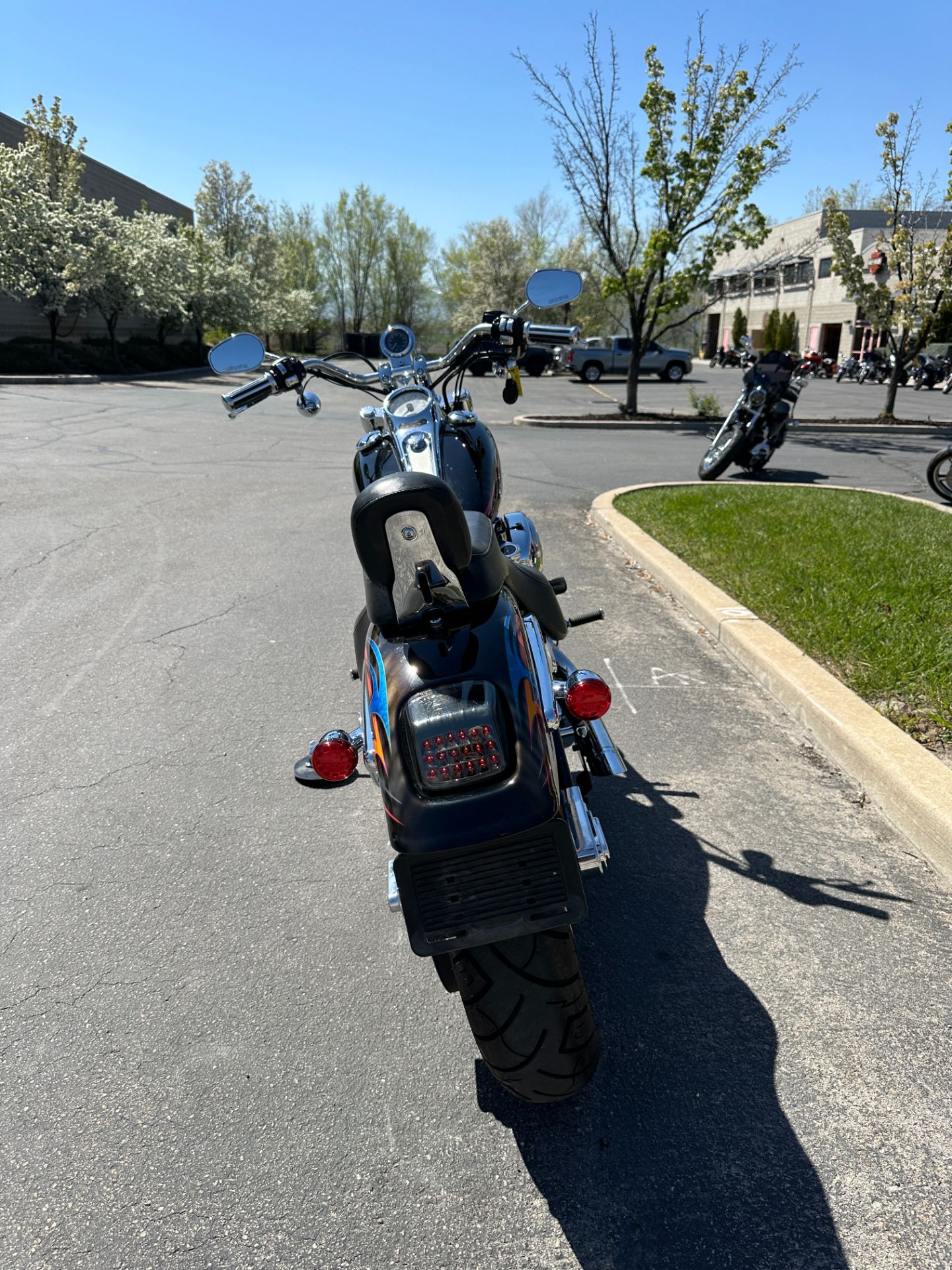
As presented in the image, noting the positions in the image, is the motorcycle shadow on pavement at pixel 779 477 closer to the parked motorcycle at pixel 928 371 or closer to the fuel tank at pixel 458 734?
the fuel tank at pixel 458 734

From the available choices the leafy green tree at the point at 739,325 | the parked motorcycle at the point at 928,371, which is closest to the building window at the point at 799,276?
the leafy green tree at the point at 739,325

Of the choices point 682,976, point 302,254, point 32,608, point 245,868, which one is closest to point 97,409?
point 32,608

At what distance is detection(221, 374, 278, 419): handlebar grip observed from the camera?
11.7ft

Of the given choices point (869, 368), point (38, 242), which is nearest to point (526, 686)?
point (38, 242)

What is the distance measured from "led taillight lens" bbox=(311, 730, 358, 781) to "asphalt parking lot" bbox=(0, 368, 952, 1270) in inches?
25.4

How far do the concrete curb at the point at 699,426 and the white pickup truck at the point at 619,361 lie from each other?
16.4 m

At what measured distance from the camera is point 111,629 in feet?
17.9

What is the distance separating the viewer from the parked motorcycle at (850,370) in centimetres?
4000

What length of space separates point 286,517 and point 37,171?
2701 centimetres

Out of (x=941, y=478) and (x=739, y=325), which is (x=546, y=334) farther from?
(x=739, y=325)

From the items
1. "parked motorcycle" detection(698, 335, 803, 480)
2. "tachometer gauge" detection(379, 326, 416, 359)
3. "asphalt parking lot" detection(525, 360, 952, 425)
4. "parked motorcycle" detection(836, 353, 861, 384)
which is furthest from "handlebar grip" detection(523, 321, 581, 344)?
"parked motorcycle" detection(836, 353, 861, 384)

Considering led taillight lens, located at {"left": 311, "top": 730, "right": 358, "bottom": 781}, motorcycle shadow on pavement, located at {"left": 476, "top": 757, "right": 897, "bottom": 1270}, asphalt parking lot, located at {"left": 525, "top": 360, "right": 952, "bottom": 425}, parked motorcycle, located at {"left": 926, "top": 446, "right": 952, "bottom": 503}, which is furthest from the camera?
asphalt parking lot, located at {"left": 525, "top": 360, "right": 952, "bottom": 425}

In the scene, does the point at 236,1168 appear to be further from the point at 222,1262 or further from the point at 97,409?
the point at 97,409

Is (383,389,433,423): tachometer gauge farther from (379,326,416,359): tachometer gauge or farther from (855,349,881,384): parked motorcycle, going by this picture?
(855,349,881,384): parked motorcycle
